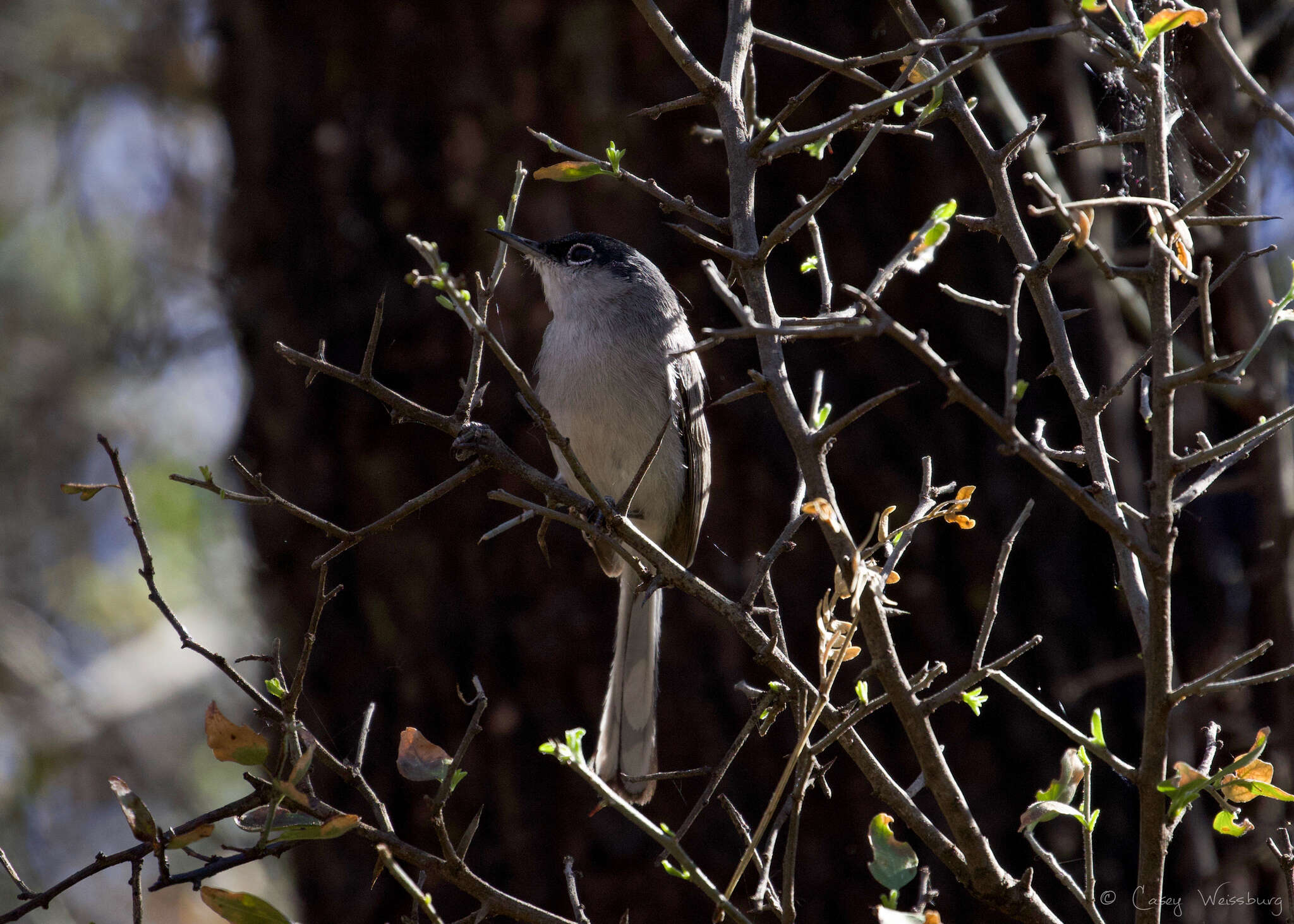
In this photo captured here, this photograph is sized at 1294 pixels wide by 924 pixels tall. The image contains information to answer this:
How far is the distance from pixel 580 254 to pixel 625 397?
684 millimetres

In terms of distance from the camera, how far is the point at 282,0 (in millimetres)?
4945

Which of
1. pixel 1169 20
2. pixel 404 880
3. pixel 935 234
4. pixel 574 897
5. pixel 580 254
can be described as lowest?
pixel 574 897

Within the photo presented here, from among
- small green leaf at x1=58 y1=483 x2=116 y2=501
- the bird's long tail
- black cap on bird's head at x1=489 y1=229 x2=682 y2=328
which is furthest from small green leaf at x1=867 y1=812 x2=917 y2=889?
black cap on bird's head at x1=489 y1=229 x2=682 y2=328

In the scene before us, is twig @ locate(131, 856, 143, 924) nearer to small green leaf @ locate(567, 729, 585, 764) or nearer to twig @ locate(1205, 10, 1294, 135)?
small green leaf @ locate(567, 729, 585, 764)

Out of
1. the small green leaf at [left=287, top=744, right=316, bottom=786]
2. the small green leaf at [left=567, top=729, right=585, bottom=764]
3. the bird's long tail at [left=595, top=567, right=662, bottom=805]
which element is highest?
the small green leaf at [left=287, top=744, right=316, bottom=786]

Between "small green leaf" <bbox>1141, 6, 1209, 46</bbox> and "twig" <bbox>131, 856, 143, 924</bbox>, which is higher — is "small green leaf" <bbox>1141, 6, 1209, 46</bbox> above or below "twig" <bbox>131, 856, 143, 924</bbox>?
above

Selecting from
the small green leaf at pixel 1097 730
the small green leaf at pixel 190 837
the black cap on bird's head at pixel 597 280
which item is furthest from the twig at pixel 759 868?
the black cap on bird's head at pixel 597 280

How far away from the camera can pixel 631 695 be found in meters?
3.63

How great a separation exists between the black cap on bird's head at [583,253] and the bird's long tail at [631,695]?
1180 millimetres

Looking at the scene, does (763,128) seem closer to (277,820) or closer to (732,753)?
(732,753)

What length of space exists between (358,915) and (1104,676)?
3004 mm

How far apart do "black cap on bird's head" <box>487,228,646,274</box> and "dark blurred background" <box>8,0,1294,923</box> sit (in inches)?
13.5

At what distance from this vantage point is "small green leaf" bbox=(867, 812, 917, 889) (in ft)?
5.26

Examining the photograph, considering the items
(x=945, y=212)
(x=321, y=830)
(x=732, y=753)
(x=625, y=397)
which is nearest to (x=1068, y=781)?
(x=732, y=753)
